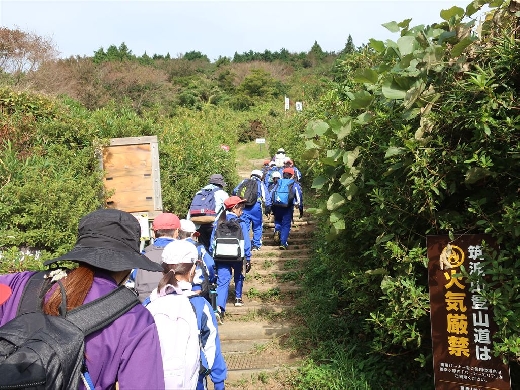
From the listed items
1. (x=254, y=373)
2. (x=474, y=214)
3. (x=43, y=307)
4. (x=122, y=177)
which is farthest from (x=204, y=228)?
(x=43, y=307)

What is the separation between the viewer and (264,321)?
6.21 m

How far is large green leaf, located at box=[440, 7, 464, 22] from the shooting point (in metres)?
3.18

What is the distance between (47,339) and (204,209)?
5.88 m

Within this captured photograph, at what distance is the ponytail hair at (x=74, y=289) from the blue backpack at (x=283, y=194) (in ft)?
23.9

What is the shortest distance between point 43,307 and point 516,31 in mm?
3312

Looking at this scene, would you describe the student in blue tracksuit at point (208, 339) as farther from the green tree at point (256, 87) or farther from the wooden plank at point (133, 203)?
the green tree at point (256, 87)

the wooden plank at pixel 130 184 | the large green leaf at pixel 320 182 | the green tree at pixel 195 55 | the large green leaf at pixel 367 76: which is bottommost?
the large green leaf at pixel 320 182

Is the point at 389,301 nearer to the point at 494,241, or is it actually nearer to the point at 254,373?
the point at 494,241

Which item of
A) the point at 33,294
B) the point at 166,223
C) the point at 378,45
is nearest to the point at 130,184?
the point at 166,223

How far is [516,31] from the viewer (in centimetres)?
309

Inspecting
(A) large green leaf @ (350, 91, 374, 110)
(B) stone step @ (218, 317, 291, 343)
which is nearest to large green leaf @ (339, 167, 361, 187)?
(A) large green leaf @ (350, 91, 374, 110)

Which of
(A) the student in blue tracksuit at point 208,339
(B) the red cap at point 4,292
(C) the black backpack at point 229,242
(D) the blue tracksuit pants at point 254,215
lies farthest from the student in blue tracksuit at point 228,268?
(B) the red cap at point 4,292

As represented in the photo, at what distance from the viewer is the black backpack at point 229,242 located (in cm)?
589

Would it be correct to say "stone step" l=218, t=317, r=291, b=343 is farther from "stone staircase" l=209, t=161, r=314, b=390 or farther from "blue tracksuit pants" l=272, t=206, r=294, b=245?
"blue tracksuit pants" l=272, t=206, r=294, b=245
